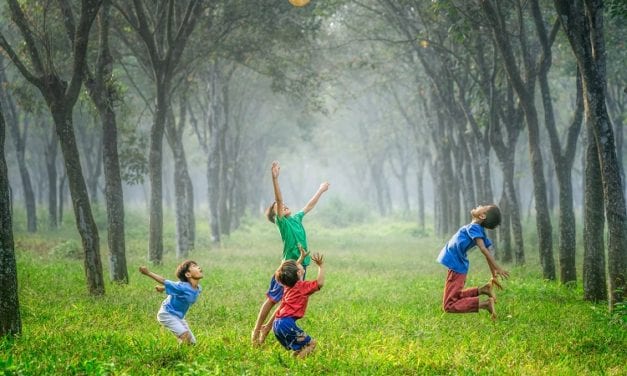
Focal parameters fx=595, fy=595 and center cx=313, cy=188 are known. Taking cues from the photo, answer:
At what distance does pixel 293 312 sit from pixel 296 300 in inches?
5.5

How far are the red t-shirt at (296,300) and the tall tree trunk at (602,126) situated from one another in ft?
16.9

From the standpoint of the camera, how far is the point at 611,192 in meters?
9.31

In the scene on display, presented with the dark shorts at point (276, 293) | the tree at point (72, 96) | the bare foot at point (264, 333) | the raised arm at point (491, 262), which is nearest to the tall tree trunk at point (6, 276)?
the bare foot at point (264, 333)

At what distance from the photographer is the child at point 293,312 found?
670cm

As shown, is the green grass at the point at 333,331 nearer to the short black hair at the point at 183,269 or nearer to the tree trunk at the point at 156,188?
the short black hair at the point at 183,269

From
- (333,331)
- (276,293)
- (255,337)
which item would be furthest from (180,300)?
(333,331)

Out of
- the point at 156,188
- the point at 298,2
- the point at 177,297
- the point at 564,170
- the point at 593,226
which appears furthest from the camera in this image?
the point at 298,2

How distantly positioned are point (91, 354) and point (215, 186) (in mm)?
21406

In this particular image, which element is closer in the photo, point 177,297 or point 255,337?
point 177,297

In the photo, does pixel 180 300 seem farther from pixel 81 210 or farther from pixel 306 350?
pixel 81 210

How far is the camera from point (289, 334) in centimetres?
669

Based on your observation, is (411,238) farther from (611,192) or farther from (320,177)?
(320,177)

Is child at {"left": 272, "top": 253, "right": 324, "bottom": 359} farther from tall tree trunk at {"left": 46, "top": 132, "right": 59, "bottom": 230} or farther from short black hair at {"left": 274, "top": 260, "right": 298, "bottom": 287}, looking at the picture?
tall tree trunk at {"left": 46, "top": 132, "right": 59, "bottom": 230}

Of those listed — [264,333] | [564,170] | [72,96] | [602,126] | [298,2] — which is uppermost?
[298,2]
